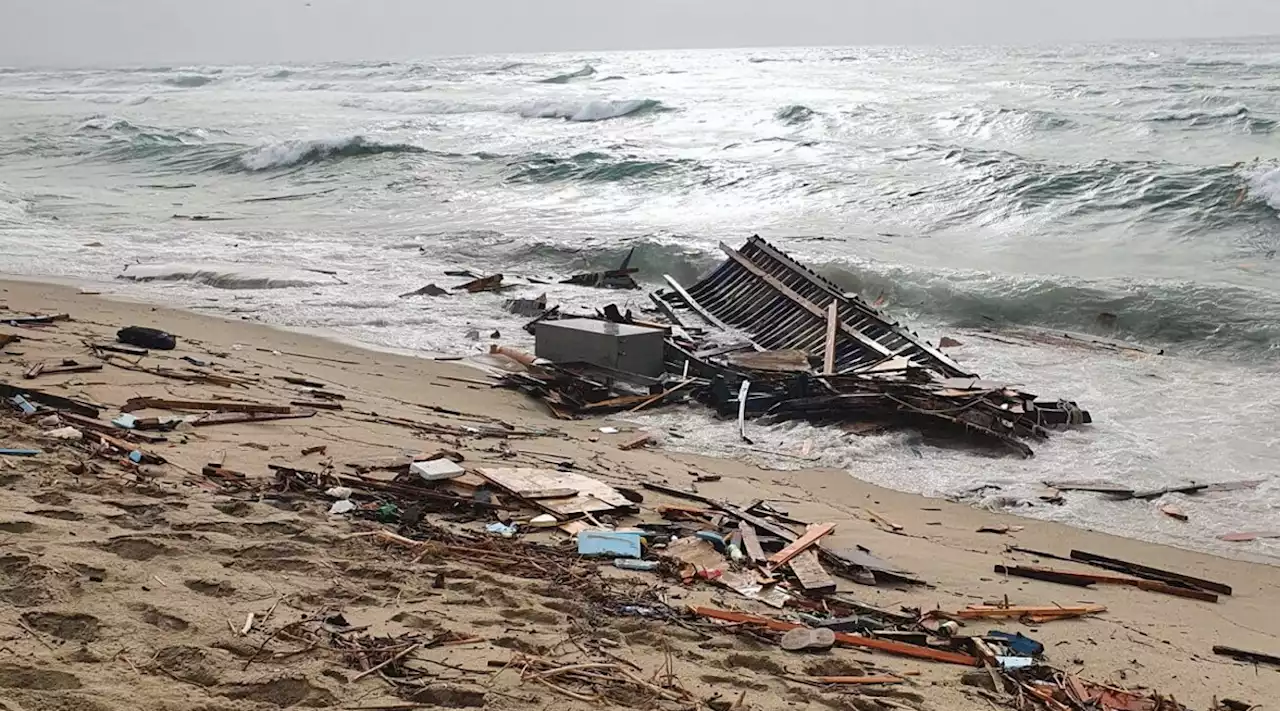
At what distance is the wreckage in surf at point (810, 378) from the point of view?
860 centimetres

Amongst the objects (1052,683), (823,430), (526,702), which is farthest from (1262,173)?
(526,702)

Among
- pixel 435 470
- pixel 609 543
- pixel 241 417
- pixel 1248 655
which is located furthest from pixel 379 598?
pixel 1248 655

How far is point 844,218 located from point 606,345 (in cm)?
1246

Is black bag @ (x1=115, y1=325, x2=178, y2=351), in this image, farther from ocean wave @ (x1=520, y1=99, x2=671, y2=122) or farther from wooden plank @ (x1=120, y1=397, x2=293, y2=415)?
ocean wave @ (x1=520, y1=99, x2=671, y2=122)

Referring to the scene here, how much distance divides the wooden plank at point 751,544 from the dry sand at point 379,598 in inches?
21.3

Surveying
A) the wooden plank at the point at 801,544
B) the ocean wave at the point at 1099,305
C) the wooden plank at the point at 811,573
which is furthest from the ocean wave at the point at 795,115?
the wooden plank at the point at 811,573

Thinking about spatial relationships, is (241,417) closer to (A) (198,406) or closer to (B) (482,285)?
(A) (198,406)

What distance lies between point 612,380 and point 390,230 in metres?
12.2

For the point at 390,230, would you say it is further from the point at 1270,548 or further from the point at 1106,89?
the point at 1106,89

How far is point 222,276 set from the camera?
46.7 feet

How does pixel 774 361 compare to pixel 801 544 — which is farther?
pixel 774 361

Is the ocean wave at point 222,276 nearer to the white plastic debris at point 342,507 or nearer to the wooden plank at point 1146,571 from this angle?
the white plastic debris at point 342,507

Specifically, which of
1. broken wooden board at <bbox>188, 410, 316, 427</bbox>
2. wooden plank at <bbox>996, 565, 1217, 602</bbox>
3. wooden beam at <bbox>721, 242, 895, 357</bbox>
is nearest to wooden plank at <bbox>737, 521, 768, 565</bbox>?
wooden plank at <bbox>996, 565, 1217, 602</bbox>

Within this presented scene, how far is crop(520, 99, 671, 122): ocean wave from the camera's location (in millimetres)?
39625
